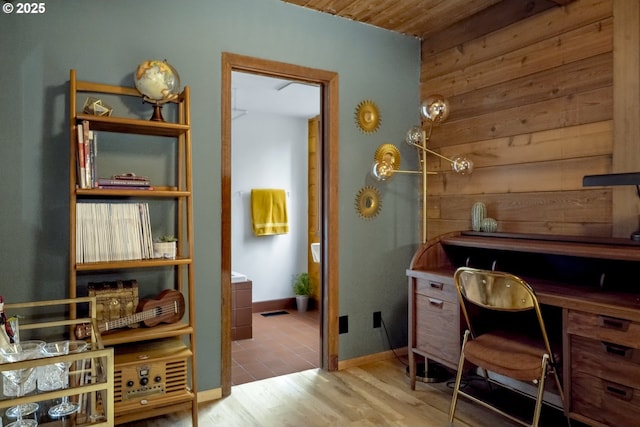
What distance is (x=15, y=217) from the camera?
211 cm

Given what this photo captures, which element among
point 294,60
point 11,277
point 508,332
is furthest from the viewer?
point 294,60

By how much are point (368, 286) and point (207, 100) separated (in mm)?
1672

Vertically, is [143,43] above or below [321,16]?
below

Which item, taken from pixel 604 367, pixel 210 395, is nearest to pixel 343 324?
pixel 210 395

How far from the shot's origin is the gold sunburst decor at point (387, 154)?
320 cm

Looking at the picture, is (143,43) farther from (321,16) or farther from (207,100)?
(321,16)

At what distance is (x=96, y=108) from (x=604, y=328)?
2425mm

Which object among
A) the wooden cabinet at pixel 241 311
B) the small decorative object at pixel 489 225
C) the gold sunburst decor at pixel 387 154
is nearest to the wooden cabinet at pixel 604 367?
the small decorative object at pixel 489 225

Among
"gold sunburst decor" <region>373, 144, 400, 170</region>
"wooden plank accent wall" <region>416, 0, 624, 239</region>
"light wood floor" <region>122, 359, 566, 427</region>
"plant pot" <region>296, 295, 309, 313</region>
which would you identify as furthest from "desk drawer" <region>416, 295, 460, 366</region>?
"plant pot" <region>296, 295, 309, 313</region>

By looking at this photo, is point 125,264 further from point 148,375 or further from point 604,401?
point 604,401

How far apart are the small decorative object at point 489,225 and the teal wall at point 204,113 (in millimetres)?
695

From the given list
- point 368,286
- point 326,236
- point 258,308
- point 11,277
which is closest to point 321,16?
point 326,236

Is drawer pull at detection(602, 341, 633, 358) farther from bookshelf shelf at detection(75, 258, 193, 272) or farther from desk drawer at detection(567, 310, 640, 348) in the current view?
bookshelf shelf at detection(75, 258, 193, 272)

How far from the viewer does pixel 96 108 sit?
2.11 m
